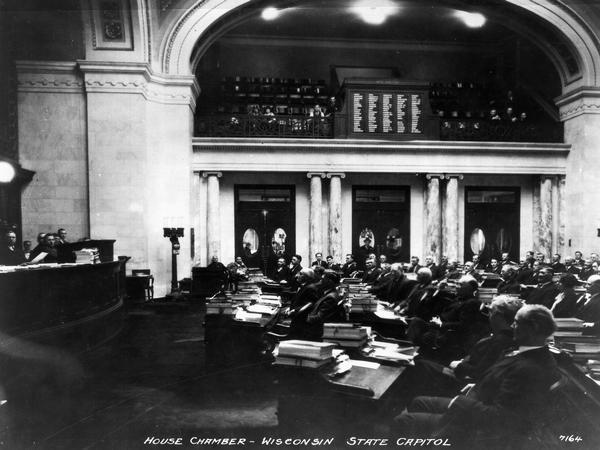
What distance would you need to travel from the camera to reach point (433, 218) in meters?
15.2

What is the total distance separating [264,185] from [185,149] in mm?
3224

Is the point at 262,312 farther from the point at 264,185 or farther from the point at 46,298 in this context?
the point at 264,185

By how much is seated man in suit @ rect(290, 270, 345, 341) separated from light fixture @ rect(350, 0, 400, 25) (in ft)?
42.9

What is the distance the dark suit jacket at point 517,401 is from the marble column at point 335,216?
11915 mm

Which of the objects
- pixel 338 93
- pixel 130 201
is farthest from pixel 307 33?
pixel 130 201

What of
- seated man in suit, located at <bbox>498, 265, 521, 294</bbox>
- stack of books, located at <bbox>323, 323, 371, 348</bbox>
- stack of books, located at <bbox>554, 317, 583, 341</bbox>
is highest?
stack of books, located at <bbox>554, 317, 583, 341</bbox>

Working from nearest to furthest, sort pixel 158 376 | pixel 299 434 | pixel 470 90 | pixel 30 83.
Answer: pixel 299 434 < pixel 158 376 < pixel 30 83 < pixel 470 90

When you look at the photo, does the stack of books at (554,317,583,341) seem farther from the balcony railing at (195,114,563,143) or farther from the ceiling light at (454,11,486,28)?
the ceiling light at (454,11,486,28)

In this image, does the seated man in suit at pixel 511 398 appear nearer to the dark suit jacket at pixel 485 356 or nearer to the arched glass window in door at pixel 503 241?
the dark suit jacket at pixel 485 356

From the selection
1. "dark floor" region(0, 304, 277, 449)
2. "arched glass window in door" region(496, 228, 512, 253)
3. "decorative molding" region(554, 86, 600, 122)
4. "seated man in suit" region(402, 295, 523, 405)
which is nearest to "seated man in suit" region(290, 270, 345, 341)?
"dark floor" region(0, 304, 277, 449)

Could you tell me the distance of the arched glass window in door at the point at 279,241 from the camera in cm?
1576

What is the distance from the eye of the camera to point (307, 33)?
17.9 metres

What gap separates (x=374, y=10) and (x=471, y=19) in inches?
135

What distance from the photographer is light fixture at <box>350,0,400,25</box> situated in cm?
1578
